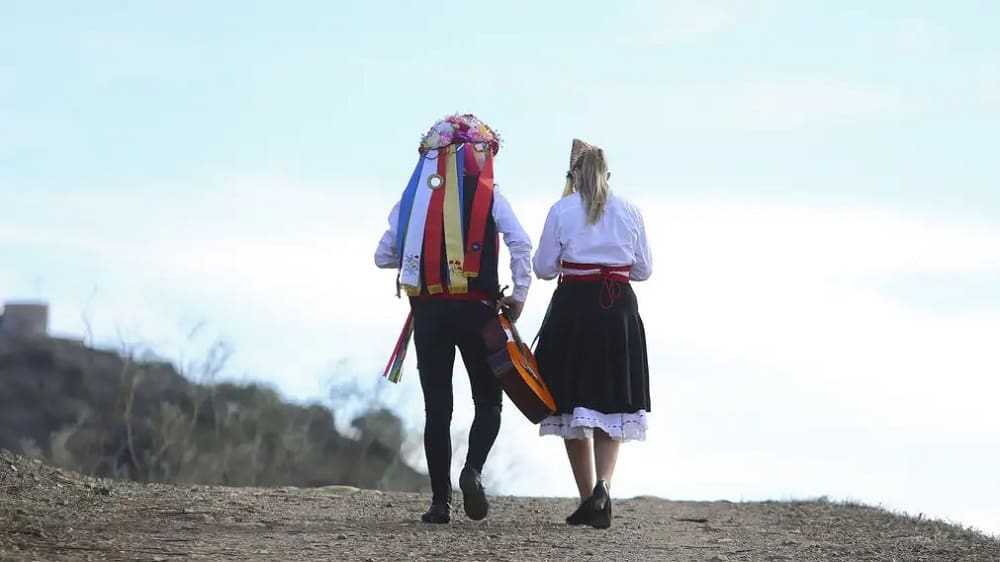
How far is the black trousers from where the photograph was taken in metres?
8.49

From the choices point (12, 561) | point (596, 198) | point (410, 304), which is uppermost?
point (596, 198)

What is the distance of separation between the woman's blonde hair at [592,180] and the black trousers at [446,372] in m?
0.83

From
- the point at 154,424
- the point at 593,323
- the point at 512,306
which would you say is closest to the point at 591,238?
the point at 593,323

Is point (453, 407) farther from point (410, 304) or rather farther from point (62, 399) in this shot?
point (62, 399)

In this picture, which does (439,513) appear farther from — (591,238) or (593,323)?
(591,238)

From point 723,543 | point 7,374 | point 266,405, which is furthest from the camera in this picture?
point 7,374

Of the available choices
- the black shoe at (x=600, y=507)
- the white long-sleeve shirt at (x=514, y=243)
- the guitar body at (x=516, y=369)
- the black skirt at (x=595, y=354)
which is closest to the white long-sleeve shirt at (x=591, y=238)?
the black skirt at (x=595, y=354)

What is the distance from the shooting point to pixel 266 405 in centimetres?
4206

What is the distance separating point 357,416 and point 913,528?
2397 centimetres

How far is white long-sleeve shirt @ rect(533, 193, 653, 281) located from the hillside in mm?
28414

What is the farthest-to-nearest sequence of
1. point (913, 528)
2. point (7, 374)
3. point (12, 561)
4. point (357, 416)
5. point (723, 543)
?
point (7, 374) < point (357, 416) < point (913, 528) < point (723, 543) < point (12, 561)

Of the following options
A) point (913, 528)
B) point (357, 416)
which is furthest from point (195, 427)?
point (913, 528)

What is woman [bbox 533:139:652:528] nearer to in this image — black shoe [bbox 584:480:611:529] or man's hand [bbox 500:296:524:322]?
black shoe [bbox 584:480:611:529]

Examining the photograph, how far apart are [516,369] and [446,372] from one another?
0.39 meters
